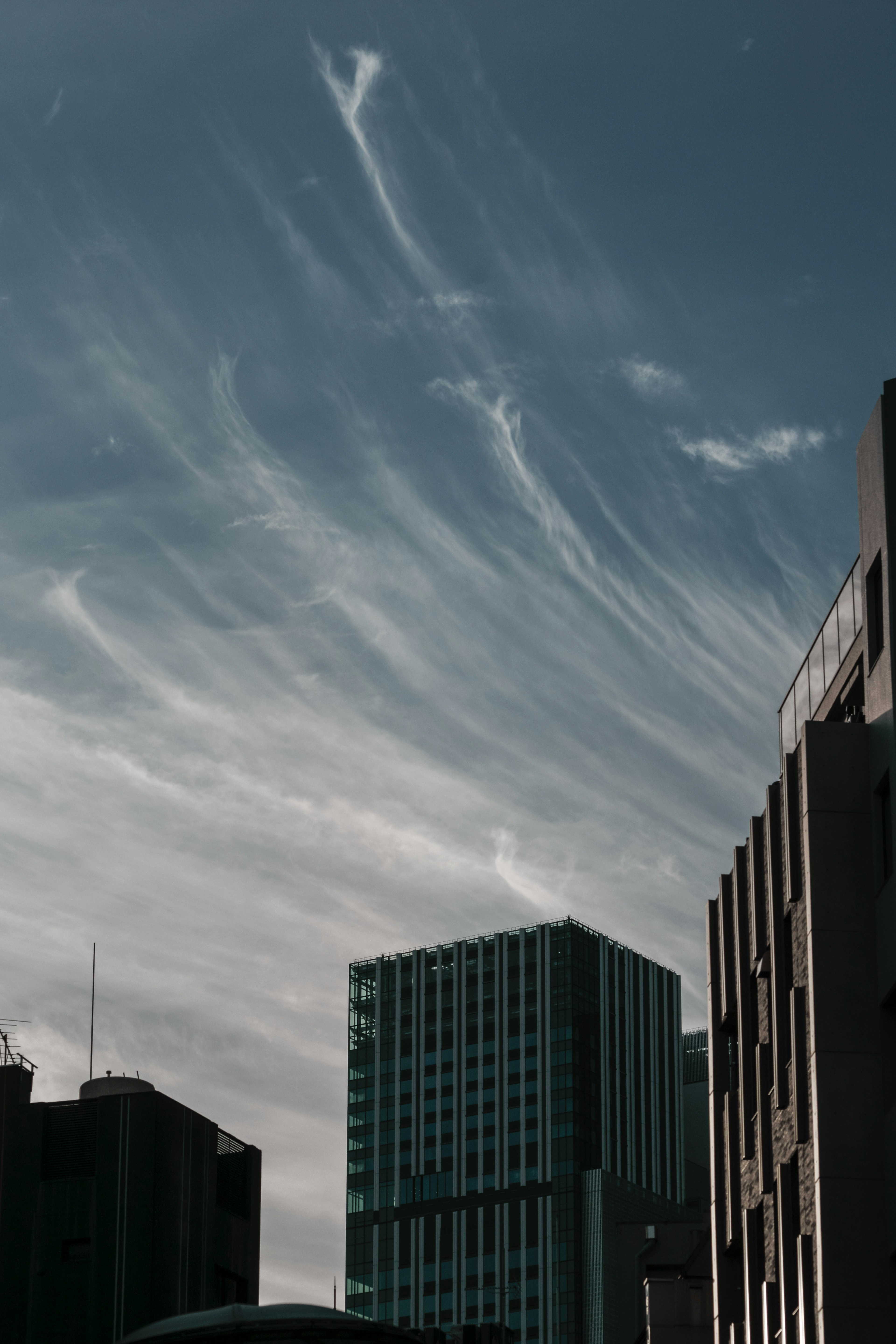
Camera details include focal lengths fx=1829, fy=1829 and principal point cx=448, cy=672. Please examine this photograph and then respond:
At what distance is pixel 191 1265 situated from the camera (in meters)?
66.9

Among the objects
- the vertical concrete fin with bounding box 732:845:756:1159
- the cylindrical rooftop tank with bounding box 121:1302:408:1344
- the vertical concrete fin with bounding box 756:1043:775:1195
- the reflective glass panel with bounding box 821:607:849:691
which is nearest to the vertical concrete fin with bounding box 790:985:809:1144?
the vertical concrete fin with bounding box 756:1043:775:1195

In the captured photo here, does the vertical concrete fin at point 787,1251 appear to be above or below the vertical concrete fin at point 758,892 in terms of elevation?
below

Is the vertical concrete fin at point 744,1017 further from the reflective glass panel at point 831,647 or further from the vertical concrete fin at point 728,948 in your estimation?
the reflective glass panel at point 831,647

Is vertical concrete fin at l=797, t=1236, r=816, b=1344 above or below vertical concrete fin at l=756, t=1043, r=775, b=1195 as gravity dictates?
below

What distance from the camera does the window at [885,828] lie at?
147 feet

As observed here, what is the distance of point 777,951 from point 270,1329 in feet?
64.5

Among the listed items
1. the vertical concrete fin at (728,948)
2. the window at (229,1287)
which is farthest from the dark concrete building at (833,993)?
the window at (229,1287)

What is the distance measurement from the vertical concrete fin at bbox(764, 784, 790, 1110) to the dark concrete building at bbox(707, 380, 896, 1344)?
0.05 meters

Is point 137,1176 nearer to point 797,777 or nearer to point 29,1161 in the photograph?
point 29,1161

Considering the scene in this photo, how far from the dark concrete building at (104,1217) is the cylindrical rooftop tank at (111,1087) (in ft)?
15.9

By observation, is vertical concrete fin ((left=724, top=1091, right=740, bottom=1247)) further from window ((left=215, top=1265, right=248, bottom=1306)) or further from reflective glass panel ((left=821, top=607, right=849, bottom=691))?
window ((left=215, top=1265, right=248, bottom=1306))

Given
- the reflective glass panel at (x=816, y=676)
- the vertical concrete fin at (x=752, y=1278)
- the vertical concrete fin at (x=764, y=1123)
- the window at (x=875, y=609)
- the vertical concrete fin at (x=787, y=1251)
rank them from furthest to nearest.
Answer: the reflective glass panel at (x=816, y=676) → the vertical concrete fin at (x=752, y=1278) → the vertical concrete fin at (x=764, y=1123) → the vertical concrete fin at (x=787, y=1251) → the window at (x=875, y=609)

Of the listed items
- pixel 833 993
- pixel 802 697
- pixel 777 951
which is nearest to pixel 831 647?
pixel 802 697

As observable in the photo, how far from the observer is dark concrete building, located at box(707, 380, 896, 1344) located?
42.9 meters
